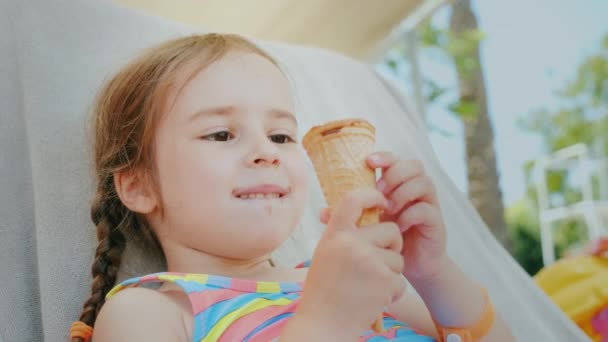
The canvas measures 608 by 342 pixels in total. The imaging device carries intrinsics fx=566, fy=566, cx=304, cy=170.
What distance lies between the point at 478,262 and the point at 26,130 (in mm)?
1233

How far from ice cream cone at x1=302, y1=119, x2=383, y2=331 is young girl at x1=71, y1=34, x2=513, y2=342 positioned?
0.07 feet

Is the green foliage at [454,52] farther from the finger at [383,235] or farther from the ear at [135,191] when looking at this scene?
the finger at [383,235]

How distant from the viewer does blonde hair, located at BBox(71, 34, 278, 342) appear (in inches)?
45.6

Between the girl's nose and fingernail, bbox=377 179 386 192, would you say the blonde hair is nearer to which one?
the girl's nose

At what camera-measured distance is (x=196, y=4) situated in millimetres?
3080

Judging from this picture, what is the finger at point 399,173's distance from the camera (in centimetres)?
90

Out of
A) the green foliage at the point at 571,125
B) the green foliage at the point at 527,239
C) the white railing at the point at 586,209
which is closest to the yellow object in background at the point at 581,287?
the white railing at the point at 586,209

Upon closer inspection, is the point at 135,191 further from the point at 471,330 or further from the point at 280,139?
the point at 471,330

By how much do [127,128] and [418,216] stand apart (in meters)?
0.66

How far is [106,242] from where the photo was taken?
3.93 ft

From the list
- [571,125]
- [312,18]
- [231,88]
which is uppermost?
[312,18]

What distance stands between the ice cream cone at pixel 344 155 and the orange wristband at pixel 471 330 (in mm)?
393

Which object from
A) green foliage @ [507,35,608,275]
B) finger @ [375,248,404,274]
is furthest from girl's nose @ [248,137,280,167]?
green foliage @ [507,35,608,275]

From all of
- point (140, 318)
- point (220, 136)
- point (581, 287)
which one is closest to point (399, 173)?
point (220, 136)
